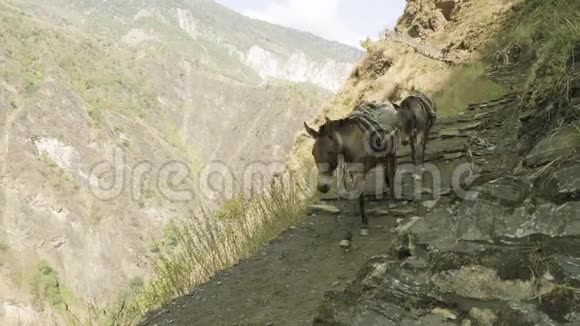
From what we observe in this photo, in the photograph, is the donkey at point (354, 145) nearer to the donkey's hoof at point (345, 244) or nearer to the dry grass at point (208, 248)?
the donkey's hoof at point (345, 244)

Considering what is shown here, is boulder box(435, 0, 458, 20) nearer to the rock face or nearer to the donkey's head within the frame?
the rock face

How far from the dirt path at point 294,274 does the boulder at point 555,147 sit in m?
0.98

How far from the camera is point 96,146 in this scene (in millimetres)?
133125

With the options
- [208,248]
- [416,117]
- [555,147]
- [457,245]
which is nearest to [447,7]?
[416,117]

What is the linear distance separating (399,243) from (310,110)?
163347 millimetres

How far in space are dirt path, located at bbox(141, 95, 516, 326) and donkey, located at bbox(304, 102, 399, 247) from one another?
13.6 inches

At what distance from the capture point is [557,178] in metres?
2.92

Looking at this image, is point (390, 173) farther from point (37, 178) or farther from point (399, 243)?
point (37, 178)

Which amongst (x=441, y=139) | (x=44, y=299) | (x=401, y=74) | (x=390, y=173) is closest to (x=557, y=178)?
(x=390, y=173)

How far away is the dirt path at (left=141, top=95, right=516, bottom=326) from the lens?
15.7 ft

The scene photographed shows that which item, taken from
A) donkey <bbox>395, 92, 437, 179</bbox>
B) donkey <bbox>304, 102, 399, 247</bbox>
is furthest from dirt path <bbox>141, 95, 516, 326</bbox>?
donkey <bbox>395, 92, 437, 179</bbox>

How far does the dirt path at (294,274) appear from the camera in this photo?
4.79 m

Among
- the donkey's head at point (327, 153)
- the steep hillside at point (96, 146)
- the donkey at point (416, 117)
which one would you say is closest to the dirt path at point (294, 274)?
the donkey at point (416, 117)

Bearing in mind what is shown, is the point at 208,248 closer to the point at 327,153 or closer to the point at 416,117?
the point at 327,153
